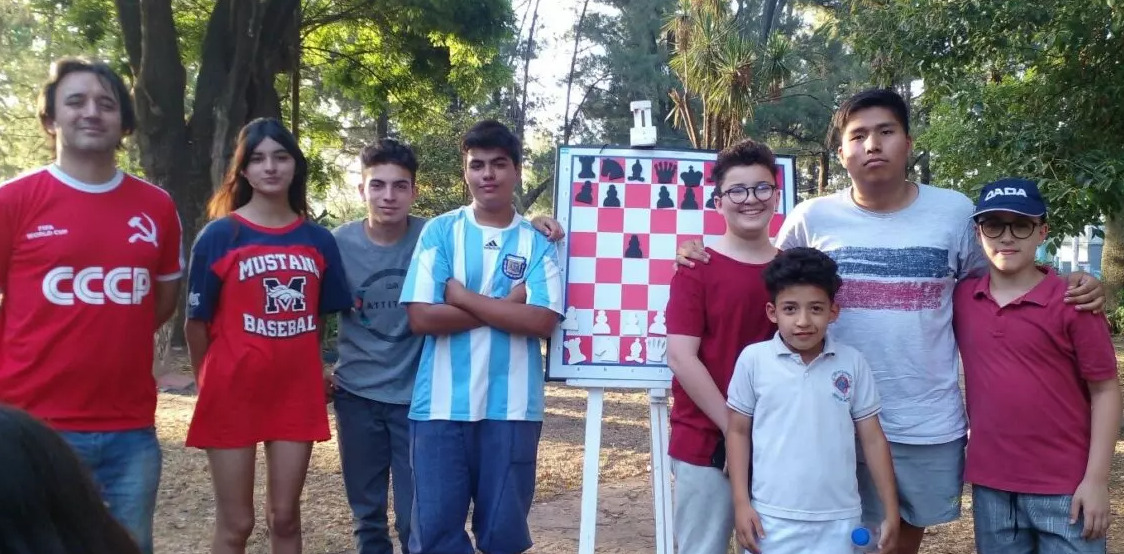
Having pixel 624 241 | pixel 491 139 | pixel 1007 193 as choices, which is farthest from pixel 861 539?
pixel 491 139

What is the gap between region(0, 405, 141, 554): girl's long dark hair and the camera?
3.66 ft

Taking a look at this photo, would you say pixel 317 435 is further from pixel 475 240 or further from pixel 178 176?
pixel 178 176

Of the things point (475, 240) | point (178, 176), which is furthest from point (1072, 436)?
point (178, 176)

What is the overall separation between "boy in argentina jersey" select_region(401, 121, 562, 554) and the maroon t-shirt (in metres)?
0.56

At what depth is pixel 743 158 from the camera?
10.1ft

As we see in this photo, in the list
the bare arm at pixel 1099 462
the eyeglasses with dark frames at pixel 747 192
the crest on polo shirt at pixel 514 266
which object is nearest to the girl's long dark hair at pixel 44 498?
the crest on polo shirt at pixel 514 266

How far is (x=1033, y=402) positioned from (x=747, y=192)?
1.10m

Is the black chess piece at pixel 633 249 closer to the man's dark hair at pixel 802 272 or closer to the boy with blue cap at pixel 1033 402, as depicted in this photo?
the man's dark hair at pixel 802 272

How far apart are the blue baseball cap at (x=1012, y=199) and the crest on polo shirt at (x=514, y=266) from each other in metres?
1.56

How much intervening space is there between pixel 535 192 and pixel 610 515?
18879mm

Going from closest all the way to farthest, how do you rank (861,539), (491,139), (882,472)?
(861,539) < (882,472) < (491,139)

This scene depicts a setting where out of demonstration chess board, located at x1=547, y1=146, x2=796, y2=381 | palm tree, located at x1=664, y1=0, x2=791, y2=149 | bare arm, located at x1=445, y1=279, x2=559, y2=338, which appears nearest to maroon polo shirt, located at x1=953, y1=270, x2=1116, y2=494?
demonstration chess board, located at x1=547, y1=146, x2=796, y2=381

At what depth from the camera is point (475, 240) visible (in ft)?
10.9

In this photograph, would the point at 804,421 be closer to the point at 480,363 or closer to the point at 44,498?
the point at 480,363
